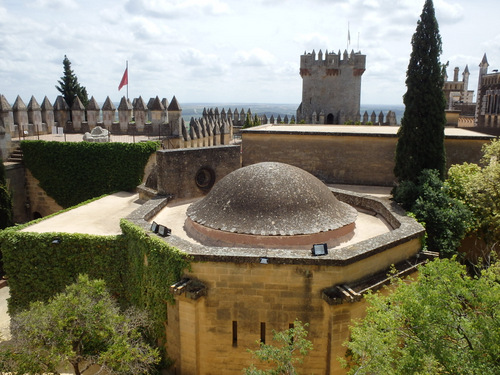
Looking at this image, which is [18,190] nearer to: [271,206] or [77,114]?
[77,114]

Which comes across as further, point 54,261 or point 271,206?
point 54,261

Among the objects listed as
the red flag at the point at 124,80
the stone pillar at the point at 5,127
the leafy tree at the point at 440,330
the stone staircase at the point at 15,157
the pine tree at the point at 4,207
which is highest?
the red flag at the point at 124,80

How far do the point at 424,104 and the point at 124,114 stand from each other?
2086 cm

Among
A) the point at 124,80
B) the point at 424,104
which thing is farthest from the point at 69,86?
the point at 424,104

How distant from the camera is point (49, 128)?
30594 millimetres

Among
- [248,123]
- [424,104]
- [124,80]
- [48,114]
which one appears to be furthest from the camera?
[248,123]

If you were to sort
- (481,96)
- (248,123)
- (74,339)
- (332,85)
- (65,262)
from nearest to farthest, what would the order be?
(74,339), (65,262), (481,96), (248,123), (332,85)

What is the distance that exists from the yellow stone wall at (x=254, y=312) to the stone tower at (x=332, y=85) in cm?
3863

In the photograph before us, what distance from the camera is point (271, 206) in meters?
12.7

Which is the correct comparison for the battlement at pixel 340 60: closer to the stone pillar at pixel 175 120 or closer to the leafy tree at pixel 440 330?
the stone pillar at pixel 175 120

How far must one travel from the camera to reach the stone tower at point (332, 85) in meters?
47.8

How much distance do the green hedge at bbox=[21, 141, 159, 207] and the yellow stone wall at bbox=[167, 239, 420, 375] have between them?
1562 centimetres

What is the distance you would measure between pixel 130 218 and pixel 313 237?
620cm

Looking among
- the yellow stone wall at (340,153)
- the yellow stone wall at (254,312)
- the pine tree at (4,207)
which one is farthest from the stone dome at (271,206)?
the pine tree at (4,207)
